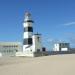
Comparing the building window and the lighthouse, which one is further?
the building window

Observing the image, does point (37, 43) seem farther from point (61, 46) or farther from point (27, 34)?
point (61, 46)

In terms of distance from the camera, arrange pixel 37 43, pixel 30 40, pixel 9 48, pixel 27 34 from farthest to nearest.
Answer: pixel 9 48
pixel 30 40
pixel 37 43
pixel 27 34

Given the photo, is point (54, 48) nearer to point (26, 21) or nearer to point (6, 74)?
point (26, 21)

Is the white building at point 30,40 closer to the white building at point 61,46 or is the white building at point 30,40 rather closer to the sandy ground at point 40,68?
the white building at point 61,46

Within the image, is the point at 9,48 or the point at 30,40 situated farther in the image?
the point at 9,48

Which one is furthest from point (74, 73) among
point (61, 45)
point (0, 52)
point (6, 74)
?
point (61, 45)

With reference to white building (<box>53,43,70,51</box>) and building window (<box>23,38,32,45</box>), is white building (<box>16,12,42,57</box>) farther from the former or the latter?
white building (<box>53,43,70,51</box>)

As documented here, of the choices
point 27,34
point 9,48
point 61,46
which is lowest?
point 9,48

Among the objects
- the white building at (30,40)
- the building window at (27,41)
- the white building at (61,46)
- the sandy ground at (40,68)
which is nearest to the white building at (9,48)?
the building window at (27,41)

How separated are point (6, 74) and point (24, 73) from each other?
1023mm

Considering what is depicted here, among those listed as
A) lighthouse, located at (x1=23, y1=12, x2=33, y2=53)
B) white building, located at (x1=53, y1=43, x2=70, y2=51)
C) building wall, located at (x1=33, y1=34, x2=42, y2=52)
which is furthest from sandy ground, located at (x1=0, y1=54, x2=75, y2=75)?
white building, located at (x1=53, y1=43, x2=70, y2=51)

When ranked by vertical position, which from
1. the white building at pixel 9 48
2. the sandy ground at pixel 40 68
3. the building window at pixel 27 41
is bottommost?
the sandy ground at pixel 40 68

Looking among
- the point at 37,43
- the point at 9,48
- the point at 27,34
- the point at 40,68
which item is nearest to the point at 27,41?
the point at 27,34

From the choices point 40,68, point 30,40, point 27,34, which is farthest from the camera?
point 30,40
